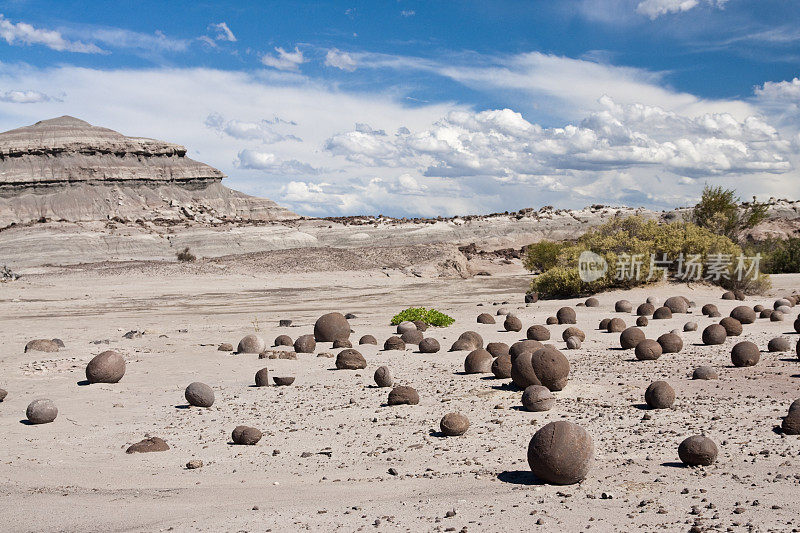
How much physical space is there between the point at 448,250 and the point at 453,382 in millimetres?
38108

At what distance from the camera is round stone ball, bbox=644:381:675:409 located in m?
9.09

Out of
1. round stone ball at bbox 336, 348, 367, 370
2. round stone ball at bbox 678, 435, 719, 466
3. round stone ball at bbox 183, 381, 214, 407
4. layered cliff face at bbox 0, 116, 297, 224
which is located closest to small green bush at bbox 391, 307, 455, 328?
round stone ball at bbox 336, 348, 367, 370

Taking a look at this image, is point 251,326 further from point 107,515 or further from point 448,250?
point 448,250

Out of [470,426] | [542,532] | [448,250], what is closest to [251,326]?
[470,426]

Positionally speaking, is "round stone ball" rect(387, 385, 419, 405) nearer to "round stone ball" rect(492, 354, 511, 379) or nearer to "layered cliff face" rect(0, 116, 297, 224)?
"round stone ball" rect(492, 354, 511, 379)

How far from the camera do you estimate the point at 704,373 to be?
10.9 metres

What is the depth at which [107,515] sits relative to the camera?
629 centimetres

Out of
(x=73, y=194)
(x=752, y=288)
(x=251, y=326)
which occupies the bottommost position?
(x=251, y=326)

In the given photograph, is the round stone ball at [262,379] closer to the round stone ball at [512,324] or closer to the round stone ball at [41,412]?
the round stone ball at [41,412]

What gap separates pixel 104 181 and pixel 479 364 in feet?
252

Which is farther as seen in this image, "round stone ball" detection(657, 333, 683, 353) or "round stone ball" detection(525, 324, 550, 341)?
"round stone ball" detection(525, 324, 550, 341)

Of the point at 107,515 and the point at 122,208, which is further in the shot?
the point at 122,208

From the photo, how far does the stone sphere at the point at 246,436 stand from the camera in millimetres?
8734

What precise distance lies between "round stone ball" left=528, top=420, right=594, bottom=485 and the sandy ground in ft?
0.49
